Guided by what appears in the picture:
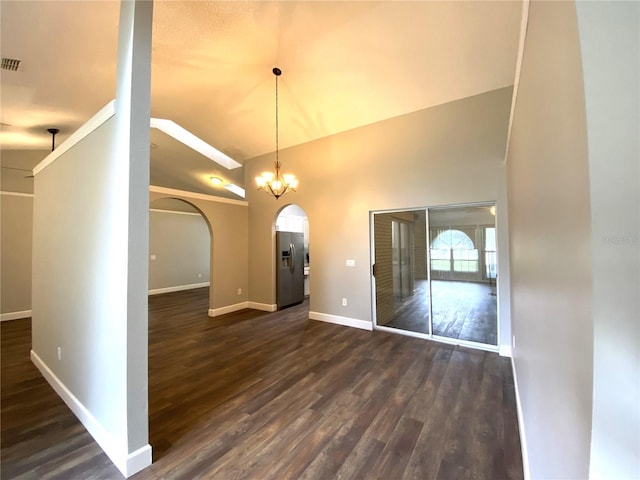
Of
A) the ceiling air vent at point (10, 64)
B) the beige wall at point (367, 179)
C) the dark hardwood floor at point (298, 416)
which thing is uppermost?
the ceiling air vent at point (10, 64)

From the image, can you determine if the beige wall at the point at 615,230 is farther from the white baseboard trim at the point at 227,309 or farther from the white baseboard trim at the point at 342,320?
the white baseboard trim at the point at 227,309

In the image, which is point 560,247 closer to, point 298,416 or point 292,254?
point 298,416

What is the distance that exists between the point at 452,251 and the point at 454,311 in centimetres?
125

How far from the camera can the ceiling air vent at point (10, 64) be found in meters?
2.59

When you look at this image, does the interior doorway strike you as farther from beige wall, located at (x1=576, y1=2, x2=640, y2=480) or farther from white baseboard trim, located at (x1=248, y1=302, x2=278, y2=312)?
beige wall, located at (x1=576, y1=2, x2=640, y2=480)

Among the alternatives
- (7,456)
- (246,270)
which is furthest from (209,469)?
(246,270)

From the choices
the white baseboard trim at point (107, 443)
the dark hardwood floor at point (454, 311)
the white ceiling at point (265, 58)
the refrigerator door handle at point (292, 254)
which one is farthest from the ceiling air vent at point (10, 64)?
the dark hardwood floor at point (454, 311)

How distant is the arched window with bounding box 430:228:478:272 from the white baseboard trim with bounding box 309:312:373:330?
1.51 m

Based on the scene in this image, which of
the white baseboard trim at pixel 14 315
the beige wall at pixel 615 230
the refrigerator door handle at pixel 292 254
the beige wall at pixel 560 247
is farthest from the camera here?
the refrigerator door handle at pixel 292 254

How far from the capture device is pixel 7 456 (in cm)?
185

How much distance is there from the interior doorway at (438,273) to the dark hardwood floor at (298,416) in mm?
593

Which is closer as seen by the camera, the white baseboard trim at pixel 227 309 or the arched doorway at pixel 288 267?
the white baseboard trim at pixel 227 309

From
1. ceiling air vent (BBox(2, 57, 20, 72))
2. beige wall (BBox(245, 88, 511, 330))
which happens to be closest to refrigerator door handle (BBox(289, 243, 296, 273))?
beige wall (BBox(245, 88, 511, 330))

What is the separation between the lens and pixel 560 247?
2.92 feet
